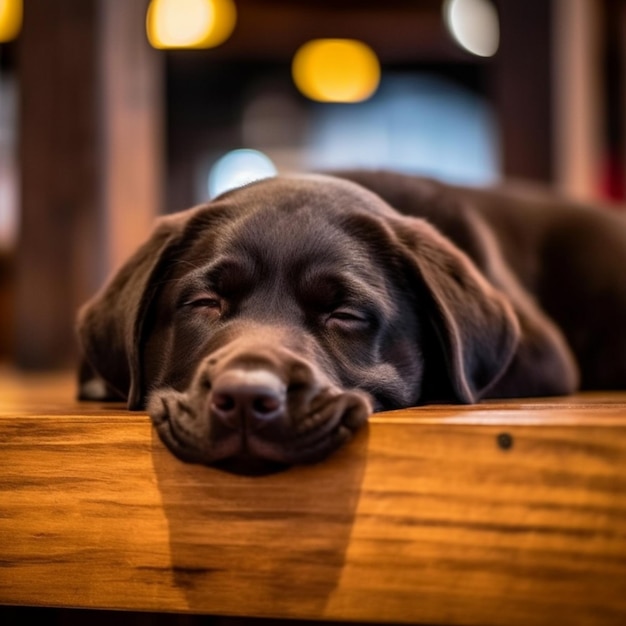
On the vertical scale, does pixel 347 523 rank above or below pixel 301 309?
below

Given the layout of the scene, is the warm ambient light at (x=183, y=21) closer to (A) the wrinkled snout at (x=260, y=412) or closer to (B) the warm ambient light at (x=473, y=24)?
(B) the warm ambient light at (x=473, y=24)

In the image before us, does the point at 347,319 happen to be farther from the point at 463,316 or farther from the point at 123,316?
the point at 123,316

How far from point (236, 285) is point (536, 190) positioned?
168cm

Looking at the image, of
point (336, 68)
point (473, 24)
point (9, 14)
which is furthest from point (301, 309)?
point (336, 68)

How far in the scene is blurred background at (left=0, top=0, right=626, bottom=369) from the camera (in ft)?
13.0

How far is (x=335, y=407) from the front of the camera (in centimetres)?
165

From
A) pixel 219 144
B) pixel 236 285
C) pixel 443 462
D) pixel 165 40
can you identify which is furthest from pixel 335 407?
pixel 219 144

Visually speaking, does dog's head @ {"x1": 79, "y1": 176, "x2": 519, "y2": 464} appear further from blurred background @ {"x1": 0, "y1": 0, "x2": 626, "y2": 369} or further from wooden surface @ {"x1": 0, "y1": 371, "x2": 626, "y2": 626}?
blurred background @ {"x1": 0, "y1": 0, "x2": 626, "y2": 369}

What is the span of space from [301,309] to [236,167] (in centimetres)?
1134

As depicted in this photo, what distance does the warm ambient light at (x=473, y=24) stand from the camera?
27.8ft

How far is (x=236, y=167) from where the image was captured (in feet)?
43.1

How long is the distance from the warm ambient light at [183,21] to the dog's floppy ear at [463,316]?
5.54m

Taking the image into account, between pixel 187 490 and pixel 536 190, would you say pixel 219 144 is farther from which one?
pixel 187 490

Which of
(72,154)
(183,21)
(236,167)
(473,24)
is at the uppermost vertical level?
(473,24)
